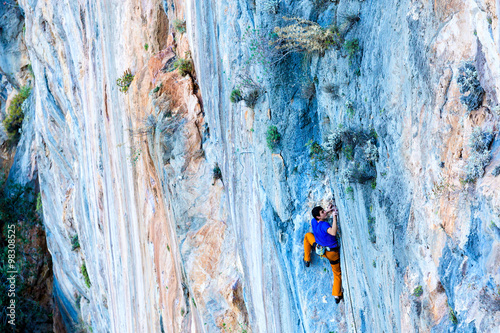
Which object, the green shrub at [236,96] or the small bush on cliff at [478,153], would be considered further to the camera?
the green shrub at [236,96]

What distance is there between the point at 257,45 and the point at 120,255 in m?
8.90

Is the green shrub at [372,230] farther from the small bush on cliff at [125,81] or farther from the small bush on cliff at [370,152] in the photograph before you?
the small bush on cliff at [125,81]

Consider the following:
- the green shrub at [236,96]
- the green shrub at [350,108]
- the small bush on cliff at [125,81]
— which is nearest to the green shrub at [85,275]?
the small bush on cliff at [125,81]

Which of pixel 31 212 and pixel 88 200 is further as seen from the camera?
pixel 31 212

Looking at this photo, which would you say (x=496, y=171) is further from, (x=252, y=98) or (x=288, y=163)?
(x=252, y=98)

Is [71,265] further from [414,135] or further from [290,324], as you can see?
[414,135]

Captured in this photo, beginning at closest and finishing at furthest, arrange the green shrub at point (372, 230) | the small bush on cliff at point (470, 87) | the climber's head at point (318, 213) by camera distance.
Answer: the small bush on cliff at point (470, 87)
the green shrub at point (372, 230)
the climber's head at point (318, 213)

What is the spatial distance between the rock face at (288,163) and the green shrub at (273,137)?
130 millimetres

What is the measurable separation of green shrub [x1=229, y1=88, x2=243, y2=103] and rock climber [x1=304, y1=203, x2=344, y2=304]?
2.43 m

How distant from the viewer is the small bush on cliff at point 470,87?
12.3 ft

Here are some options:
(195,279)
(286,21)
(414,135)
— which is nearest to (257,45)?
(286,21)

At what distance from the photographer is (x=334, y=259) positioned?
21.4ft

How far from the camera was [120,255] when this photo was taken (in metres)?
13.2

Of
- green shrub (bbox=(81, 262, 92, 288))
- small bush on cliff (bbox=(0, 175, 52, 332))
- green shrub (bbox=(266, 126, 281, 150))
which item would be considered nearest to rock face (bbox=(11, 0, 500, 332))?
green shrub (bbox=(266, 126, 281, 150))
